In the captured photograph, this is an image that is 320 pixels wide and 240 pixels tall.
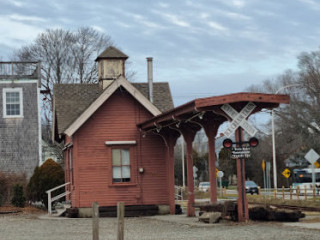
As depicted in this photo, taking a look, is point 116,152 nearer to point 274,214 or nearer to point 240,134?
point 240,134

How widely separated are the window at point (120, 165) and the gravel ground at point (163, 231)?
17.5ft

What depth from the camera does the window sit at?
30.9 metres

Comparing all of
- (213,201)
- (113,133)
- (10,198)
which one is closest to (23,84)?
(10,198)

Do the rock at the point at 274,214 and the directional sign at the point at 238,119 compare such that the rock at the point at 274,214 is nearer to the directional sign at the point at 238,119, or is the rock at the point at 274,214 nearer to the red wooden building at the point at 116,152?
the directional sign at the point at 238,119

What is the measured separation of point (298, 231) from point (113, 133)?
1358 cm

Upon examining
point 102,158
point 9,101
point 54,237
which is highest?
point 9,101

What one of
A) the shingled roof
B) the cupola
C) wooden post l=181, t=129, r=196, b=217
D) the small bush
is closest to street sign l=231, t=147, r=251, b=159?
wooden post l=181, t=129, r=196, b=217

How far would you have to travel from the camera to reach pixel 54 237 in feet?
65.6

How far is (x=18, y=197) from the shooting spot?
123ft

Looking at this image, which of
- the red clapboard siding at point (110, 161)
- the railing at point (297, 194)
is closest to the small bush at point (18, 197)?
the red clapboard siding at point (110, 161)

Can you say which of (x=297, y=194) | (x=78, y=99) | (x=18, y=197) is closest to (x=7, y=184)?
(x=18, y=197)

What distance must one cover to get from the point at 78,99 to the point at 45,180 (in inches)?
230

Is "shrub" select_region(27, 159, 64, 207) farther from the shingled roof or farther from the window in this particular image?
the window

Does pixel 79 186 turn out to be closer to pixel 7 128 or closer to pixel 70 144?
A: pixel 70 144
